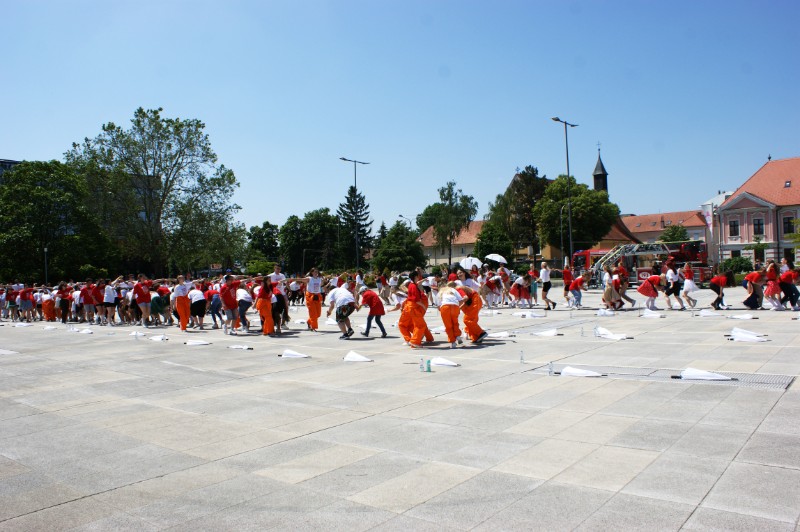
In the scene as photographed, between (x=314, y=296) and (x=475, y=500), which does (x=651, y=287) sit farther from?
(x=475, y=500)

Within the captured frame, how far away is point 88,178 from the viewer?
48.5 meters

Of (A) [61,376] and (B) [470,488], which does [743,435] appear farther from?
(A) [61,376]

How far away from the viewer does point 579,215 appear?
235ft

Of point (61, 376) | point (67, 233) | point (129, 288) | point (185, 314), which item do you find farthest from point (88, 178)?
point (61, 376)

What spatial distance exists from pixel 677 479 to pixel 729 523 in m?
0.82

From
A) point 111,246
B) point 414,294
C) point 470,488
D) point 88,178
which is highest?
point 88,178

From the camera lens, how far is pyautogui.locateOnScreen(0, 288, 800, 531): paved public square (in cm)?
421

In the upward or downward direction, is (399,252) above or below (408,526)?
above

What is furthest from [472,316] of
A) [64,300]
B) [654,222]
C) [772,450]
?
[654,222]

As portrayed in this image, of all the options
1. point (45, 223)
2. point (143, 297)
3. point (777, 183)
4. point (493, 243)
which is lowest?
point (143, 297)

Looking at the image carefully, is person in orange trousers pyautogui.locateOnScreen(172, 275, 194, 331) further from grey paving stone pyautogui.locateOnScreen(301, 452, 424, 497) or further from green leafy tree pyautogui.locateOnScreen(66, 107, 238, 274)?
green leafy tree pyautogui.locateOnScreen(66, 107, 238, 274)

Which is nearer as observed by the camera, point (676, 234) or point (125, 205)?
point (125, 205)

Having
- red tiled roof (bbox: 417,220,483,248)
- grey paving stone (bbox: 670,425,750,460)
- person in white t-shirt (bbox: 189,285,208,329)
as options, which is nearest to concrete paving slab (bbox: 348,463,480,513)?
grey paving stone (bbox: 670,425,750,460)

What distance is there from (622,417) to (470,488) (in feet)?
8.66
